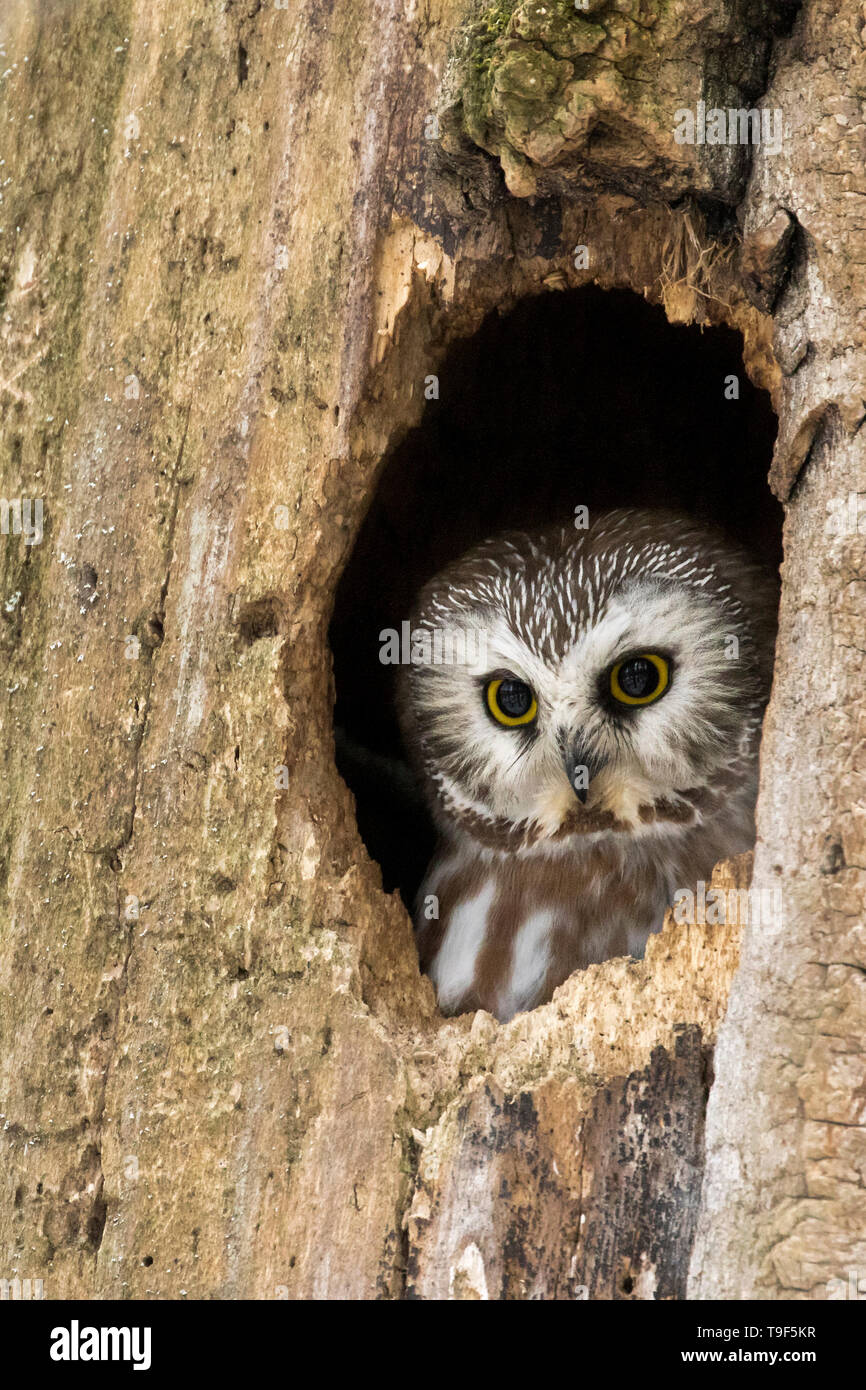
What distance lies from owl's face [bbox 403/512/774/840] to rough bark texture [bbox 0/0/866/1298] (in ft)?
2.42

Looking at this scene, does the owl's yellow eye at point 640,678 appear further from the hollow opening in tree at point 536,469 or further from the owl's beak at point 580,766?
the hollow opening in tree at point 536,469

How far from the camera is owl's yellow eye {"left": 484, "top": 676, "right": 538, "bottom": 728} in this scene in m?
3.57

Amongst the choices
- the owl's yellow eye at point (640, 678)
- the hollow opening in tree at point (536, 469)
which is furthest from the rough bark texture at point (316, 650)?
the hollow opening in tree at point (536, 469)

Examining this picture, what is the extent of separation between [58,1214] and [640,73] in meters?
2.87

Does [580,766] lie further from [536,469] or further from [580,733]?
[536,469]

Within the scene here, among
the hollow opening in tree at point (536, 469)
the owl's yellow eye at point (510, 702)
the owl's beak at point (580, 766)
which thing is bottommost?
the owl's beak at point (580, 766)

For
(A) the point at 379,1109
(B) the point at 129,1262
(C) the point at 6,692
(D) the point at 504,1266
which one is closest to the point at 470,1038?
(A) the point at 379,1109

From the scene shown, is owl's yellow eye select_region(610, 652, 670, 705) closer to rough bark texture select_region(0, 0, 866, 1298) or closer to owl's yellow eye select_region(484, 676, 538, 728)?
owl's yellow eye select_region(484, 676, 538, 728)

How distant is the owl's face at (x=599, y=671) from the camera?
11.1 ft

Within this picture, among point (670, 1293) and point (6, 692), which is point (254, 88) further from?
point (670, 1293)

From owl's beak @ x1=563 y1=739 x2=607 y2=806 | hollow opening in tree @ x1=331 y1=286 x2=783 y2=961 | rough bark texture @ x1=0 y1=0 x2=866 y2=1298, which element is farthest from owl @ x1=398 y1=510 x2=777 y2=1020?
rough bark texture @ x1=0 y1=0 x2=866 y2=1298

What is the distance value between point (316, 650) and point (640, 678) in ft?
3.29

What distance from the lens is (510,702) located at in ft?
11.9

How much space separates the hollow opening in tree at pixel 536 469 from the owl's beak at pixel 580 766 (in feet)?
3.28
